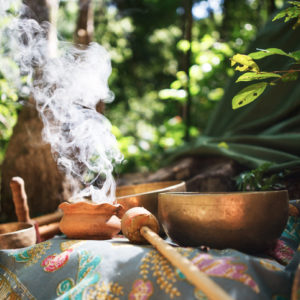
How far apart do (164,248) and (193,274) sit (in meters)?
0.26

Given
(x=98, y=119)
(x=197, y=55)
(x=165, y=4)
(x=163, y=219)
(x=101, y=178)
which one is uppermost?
(x=165, y=4)

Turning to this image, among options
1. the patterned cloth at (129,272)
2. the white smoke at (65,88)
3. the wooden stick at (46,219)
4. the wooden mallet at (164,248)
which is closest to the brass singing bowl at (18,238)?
the patterned cloth at (129,272)

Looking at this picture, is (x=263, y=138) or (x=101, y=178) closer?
(x=263, y=138)

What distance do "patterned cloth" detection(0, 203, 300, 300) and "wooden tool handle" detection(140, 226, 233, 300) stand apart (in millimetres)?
69

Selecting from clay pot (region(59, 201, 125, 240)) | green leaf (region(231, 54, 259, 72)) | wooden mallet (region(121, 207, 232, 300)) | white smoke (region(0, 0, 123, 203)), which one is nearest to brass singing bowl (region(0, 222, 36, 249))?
clay pot (region(59, 201, 125, 240))

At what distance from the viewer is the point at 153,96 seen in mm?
9570

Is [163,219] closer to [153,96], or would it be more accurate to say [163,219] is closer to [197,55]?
[197,55]

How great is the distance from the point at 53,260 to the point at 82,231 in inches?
11.6

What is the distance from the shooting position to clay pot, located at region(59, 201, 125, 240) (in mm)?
1854

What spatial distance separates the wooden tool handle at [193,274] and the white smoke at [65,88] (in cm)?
165

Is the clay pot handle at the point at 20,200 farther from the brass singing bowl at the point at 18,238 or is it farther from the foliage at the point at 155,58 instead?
the foliage at the point at 155,58

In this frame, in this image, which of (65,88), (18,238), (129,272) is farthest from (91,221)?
(65,88)

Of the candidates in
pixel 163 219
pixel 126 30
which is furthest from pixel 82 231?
pixel 126 30

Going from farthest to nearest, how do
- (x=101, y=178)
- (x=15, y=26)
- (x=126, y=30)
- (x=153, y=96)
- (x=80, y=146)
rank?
→ 1. (x=153, y=96)
2. (x=126, y=30)
3. (x=101, y=178)
4. (x=15, y=26)
5. (x=80, y=146)
